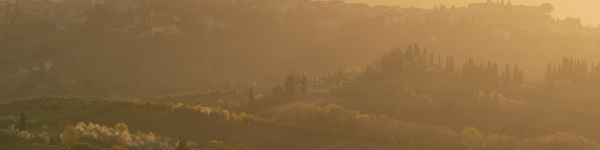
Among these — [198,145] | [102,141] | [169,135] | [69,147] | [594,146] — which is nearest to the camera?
[69,147]

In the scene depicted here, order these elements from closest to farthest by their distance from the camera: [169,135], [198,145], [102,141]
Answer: [102,141], [198,145], [169,135]

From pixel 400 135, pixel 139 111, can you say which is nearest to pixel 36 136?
pixel 139 111

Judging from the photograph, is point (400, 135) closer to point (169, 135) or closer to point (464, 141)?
point (464, 141)

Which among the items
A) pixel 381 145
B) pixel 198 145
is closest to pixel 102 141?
pixel 198 145

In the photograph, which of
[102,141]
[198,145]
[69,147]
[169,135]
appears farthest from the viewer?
[169,135]

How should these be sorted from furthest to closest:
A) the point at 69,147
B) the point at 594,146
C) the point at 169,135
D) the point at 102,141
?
the point at 594,146 → the point at 169,135 → the point at 102,141 → the point at 69,147

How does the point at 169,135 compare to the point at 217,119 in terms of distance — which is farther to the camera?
the point at 217,119

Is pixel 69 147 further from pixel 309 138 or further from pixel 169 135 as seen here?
pixel 309 138

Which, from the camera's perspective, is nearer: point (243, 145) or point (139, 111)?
point (243, 145)
